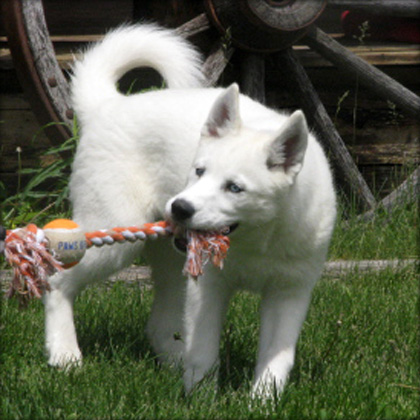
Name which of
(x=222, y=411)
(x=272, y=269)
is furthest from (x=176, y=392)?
(x=272, y=269)

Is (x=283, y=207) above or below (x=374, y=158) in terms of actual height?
above

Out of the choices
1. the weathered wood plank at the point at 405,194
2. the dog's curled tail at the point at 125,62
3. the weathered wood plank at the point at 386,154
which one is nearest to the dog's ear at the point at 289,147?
the dog's curled tail at the point at 125,62

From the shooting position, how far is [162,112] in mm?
3025

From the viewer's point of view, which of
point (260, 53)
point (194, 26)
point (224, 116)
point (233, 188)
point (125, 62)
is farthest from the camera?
point (260, 53)

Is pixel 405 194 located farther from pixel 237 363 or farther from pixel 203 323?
pixel 203 323

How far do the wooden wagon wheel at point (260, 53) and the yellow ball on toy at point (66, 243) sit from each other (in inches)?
79.0

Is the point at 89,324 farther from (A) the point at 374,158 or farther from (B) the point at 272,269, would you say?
(A) the point at 374,158

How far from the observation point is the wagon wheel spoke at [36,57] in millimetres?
4121

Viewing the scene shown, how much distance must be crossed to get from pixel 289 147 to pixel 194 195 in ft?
1.17

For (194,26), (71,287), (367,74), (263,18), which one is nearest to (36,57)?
(194,26)

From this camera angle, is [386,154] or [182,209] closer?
[182,209]

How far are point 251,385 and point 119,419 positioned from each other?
58 cm

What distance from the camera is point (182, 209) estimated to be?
7.85 feet

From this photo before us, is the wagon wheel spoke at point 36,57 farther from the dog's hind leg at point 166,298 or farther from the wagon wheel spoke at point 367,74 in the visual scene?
the wagon wheel spoke at point 367,74
